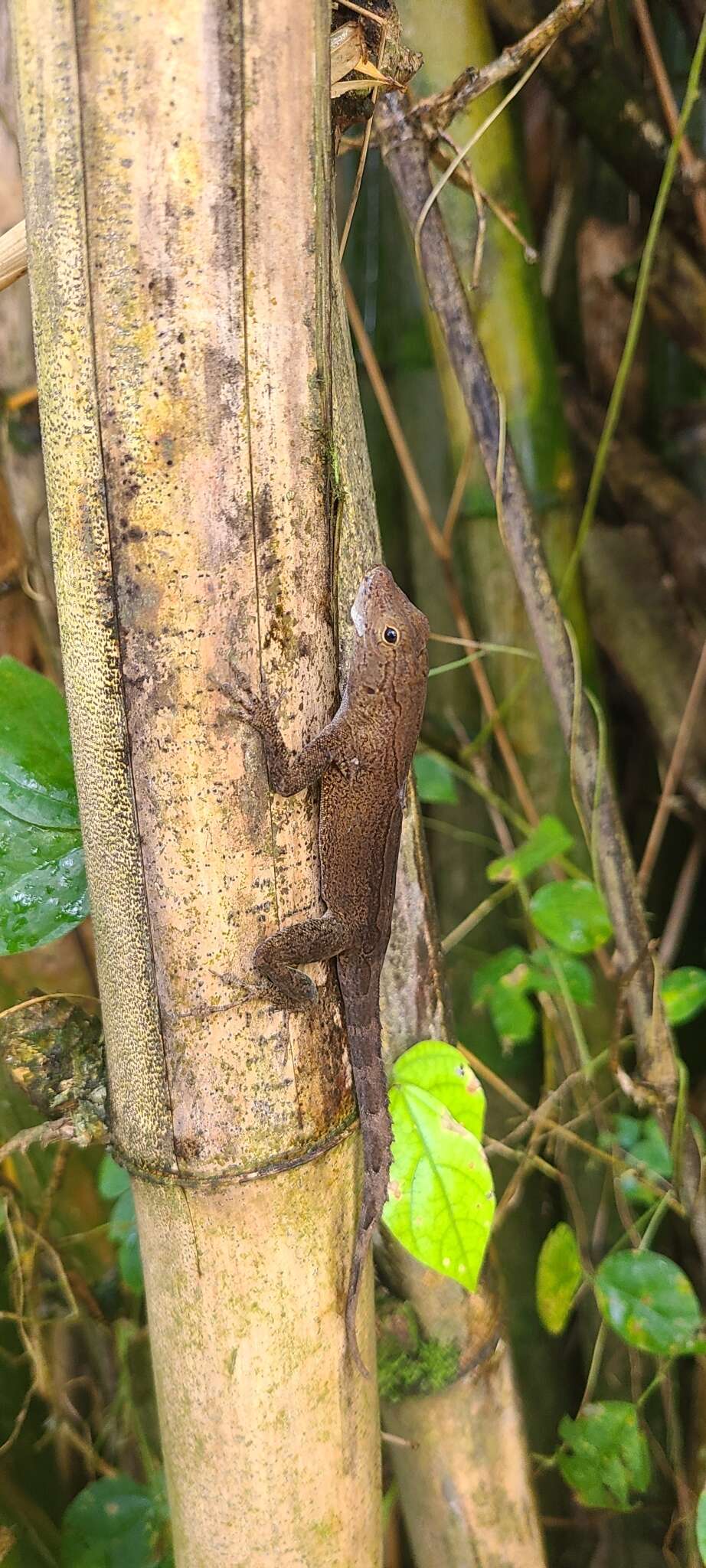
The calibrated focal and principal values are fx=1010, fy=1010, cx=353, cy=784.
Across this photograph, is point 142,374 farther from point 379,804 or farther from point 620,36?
point 620,36

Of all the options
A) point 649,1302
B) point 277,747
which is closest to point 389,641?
point 277,747

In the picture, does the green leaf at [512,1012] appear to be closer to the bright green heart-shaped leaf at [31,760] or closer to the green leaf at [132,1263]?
the green leaf at [132,1263]

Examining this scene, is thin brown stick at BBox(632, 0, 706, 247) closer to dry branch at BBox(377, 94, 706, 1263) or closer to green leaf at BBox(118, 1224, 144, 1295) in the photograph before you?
dry branch at BBox(377, 94, 706, 1263)

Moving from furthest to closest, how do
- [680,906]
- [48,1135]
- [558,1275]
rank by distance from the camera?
A: [680,906]
[558,1275]
[48,1135]

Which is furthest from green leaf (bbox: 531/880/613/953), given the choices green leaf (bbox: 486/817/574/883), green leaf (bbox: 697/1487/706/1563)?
green leaf (bbox: 697/1487/706/1563)

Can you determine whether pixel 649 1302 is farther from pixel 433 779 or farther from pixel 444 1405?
pixel 433 779

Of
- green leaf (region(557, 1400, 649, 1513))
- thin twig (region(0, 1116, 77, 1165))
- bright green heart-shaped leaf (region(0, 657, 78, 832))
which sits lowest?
green leaf (region(557, 1400, 649, 1513))

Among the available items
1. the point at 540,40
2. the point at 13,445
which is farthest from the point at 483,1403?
the point at 540,40
